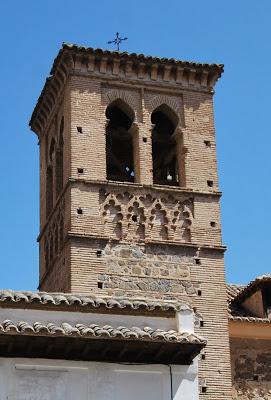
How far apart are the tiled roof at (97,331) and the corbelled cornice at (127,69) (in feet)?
28.3

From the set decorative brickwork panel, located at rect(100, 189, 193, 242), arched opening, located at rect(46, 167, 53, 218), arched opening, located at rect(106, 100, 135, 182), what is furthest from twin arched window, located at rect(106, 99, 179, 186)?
arched opening, located at rect(46, 167, 53, 218)

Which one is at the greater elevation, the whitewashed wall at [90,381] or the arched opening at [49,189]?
the arched opening at [49,189]

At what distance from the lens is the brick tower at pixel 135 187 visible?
20312 millimetres

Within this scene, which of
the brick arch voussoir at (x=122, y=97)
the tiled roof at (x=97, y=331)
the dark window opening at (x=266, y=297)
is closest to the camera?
the tiled roof at (x=97, y=331)

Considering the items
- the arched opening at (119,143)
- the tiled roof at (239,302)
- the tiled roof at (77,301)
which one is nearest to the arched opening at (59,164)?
the arched opening at (119,143)

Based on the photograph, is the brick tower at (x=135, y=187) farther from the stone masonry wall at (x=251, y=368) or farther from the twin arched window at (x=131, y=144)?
the stone masonry wall at (x=251, y=368)

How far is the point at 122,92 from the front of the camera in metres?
22.2

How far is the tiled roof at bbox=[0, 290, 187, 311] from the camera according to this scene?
14.4 m

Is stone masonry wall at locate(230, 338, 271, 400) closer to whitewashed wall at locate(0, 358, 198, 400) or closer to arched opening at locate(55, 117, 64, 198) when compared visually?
arched opening at locate(55, 117, 64, 198)

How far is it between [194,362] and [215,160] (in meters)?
8.15

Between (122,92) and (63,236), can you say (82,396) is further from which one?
(122,92)

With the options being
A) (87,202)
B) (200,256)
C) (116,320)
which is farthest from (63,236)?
(116,320)

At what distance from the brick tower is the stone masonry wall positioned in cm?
52

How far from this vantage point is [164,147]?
2339cm
